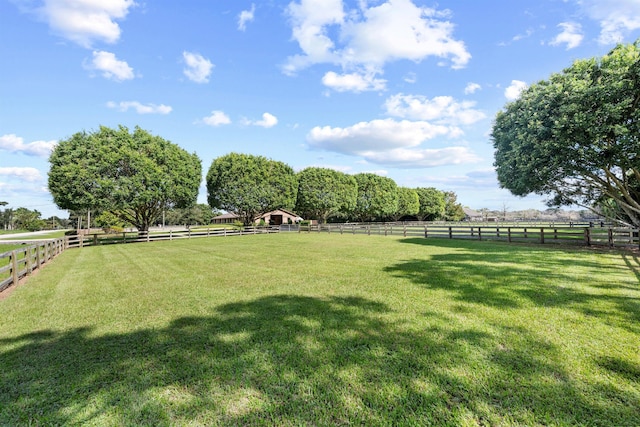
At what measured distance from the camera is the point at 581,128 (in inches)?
500

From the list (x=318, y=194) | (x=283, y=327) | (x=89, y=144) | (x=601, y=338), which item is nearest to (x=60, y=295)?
(x=283, y=327)

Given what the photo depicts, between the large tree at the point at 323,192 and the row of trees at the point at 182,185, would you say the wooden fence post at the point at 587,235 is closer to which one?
the row of trees at the point at 182,185

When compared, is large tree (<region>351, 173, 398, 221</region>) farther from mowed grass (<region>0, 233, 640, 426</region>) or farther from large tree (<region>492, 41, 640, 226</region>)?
mowed grass (<region>0, 233, 640, 426</region>)

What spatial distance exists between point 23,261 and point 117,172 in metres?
16.5

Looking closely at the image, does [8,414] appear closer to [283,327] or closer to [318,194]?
[283,327]

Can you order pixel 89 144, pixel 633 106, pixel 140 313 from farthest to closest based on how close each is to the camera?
pixel 89 144 → pixel 633 106 → pixel 140 313

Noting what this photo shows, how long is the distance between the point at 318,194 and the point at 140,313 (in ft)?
138

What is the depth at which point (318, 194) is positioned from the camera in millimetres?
47031

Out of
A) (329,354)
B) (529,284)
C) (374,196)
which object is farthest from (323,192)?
(329,354)

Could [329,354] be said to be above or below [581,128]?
below

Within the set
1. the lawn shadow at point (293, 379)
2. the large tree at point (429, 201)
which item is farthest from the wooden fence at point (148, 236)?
the large tree at point (429, 201)

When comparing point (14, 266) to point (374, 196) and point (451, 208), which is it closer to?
point (374, 196)

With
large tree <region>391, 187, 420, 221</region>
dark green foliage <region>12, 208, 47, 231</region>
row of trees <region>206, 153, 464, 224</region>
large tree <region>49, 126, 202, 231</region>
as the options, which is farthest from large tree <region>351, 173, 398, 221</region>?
dark green foliage <region>12, 208, 47, 231</region>

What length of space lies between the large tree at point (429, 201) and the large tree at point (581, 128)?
171 feet
